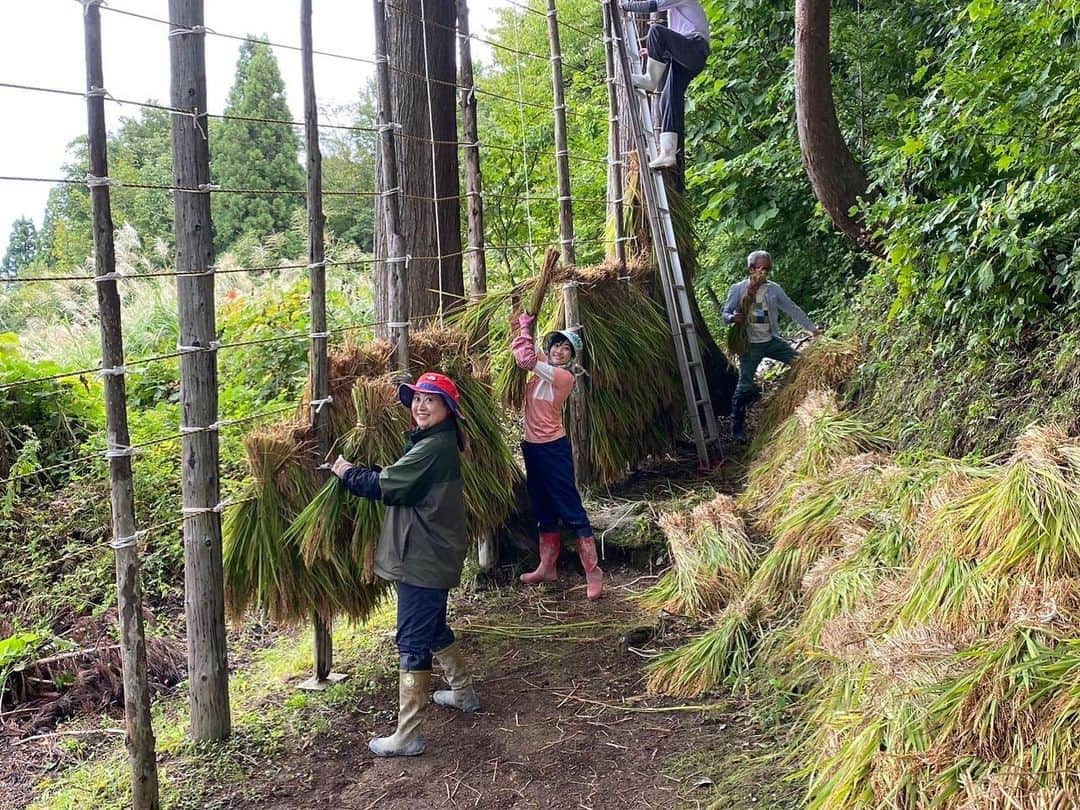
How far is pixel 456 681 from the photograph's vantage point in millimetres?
3818

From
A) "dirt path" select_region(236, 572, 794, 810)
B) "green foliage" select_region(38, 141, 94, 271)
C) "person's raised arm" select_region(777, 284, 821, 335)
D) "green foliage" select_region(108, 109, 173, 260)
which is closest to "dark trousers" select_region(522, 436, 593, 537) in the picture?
"dirt path" select_region(236, 572, 794, 810)

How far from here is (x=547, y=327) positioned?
575cm

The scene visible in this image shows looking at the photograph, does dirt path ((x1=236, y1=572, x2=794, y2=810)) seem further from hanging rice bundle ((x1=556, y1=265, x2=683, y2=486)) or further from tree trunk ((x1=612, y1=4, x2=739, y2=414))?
tree trunk ((x1=612, y1=4, x2=739, y2=414))

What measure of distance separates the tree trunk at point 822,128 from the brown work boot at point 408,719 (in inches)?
157

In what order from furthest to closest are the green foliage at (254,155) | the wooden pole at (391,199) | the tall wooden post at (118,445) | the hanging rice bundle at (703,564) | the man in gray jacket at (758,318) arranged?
the green foliage at (254,155) < the man in gray jacket at (758,318) < the hanging rice bundle at (703,564) < the wooden pole at (391,199) < the tall wooden post at (118,445)

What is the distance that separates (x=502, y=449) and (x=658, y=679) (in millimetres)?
1255

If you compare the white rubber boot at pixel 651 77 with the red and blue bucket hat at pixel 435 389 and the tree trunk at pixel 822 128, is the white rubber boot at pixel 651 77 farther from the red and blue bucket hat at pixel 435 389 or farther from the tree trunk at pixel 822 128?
the red and blue bucket hat at pixel 435 389

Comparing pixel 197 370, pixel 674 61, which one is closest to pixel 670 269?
pixel 674 61

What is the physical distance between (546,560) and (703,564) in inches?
35.5

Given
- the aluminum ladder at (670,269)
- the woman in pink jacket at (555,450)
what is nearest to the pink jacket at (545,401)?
the woman in pink jacket at (555,450)

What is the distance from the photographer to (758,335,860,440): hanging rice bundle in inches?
240

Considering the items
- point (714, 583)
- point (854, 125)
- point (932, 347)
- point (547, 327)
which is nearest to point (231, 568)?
point (714, 583)

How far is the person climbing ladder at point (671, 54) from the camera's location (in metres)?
6.32

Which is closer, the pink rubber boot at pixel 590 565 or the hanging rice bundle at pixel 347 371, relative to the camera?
the hanging rice bundle at pixel 347 371
